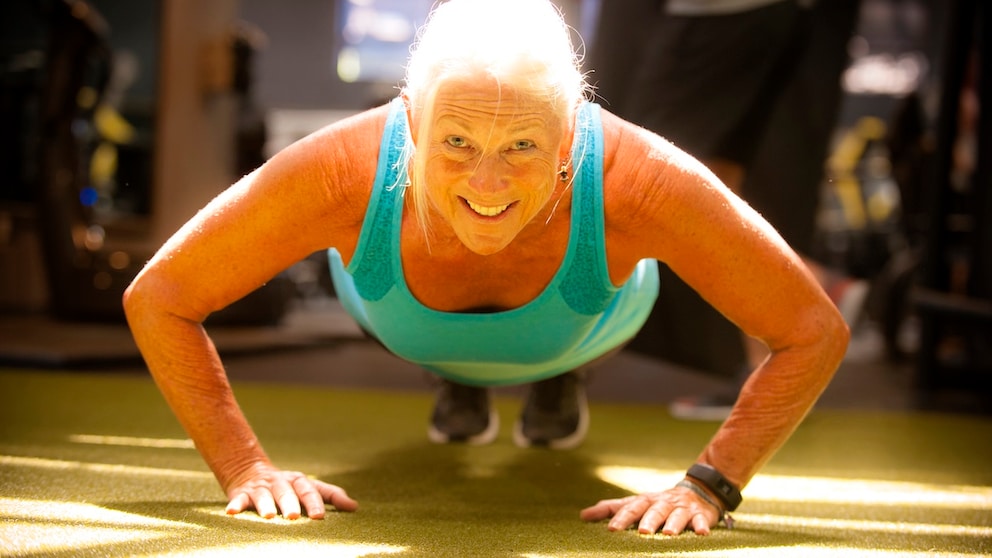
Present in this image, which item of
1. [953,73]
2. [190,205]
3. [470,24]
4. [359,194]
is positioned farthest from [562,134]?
[190,205]

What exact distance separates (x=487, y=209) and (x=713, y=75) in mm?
1384

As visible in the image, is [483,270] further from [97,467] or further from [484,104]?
[97,467]

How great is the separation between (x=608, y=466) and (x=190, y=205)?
3975 millimetres

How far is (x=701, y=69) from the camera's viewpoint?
2359 mm

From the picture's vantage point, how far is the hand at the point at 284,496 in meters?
1.23

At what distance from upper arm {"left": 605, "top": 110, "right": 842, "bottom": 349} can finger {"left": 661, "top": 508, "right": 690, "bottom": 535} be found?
0.26m

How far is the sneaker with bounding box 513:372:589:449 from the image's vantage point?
6.44 feet

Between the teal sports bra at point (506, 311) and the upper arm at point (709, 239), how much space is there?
1.4 inches

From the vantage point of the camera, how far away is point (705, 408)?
2.56 meters

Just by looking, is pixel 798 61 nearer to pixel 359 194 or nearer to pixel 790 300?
pixel 790 300

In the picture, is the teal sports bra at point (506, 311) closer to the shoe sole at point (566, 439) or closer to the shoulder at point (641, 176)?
the shoulder at point (641, 176)

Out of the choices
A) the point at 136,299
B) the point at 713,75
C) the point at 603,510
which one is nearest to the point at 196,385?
the point at 136,299

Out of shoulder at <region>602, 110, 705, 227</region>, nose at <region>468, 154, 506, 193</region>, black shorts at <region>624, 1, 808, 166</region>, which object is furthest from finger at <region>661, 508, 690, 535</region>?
black shorts at <region>624, 1, 808, 166</region>

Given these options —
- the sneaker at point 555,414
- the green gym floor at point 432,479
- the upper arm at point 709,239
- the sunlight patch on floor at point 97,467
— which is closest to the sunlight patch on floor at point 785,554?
the green gym floor at point 432,479
